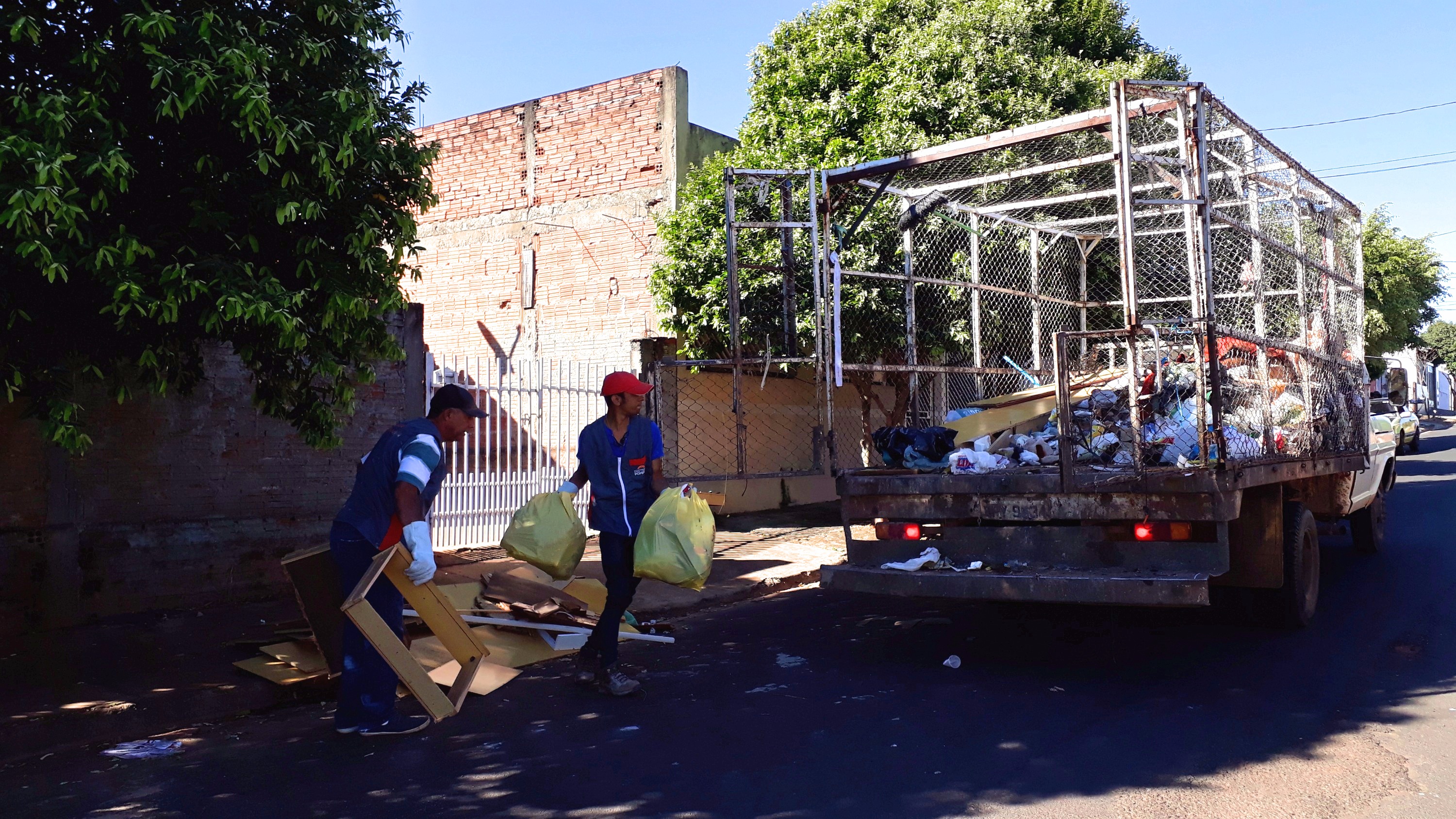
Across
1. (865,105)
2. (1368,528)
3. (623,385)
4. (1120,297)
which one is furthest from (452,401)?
(865,105)

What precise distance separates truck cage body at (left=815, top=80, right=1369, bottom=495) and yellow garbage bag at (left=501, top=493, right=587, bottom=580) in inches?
65.7

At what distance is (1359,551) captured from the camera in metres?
9.51

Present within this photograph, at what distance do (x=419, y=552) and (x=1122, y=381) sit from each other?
469cm

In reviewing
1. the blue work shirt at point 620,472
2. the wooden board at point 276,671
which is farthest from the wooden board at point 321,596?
the blue work shirt at point 620,472

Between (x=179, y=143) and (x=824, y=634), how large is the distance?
4.45 m

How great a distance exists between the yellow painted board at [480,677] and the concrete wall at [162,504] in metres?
2.61

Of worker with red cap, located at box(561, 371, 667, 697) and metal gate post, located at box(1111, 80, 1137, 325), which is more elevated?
metal gate post, located at box(1111, 80, 1137, 325)

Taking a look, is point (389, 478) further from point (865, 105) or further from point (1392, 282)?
point (1392, 282)

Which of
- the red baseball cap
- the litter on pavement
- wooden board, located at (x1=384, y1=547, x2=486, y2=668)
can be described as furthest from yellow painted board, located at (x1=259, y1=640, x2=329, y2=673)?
the red baseball cap

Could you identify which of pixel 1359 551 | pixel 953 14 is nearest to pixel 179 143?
pixel 1359 551

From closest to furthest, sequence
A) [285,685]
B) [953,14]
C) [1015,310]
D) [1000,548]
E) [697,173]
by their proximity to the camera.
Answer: [285,685] → [1000,548] → [1015,310] → [697,173] → [953,14]

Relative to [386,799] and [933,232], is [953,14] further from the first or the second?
[386,799]

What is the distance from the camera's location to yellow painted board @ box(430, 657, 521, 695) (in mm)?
5129

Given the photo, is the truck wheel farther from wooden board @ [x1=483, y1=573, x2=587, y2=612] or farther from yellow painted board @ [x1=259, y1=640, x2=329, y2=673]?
yellow painted board @ [x1=259, y1=640, x2=329, y2=673]
